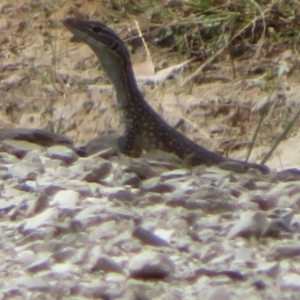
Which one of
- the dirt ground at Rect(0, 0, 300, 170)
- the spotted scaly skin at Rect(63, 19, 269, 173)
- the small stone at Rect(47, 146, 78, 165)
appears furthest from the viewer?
the dirt ground at Rect(0, 0, 300, 170)

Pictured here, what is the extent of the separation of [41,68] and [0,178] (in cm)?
396

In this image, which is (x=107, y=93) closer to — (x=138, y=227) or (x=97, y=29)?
(x=97, y=29)

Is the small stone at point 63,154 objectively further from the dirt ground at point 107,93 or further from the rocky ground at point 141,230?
the dirt ground at point 107,93

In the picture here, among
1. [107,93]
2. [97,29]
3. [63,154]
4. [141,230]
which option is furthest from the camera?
[107,93]

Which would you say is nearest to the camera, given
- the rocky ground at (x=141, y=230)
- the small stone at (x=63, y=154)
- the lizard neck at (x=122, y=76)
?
the rocky ground at (x=141, y=230)

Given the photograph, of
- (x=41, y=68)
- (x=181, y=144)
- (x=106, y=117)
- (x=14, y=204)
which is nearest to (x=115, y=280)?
(x=14, y=204)

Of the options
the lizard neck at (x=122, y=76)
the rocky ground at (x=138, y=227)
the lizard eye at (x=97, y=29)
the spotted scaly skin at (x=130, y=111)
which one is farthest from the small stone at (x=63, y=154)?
the lizard neck at (x=122, y=76)

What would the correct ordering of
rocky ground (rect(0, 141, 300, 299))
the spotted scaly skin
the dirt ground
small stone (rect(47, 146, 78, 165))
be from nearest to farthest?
rocky ground (rect(0, 141, 300, 299)) < small stone (rect(47, 146, 78, 165)) < the spotted scaly skin < the dirt ground

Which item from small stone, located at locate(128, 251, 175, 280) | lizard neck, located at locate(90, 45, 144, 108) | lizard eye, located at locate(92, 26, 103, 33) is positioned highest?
lizard eye, located at locate(92, 26, 103, 33)

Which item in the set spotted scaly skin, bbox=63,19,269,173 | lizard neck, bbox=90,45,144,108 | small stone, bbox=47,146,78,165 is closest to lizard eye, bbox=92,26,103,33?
spotted scaly skin, bbox=63,19,269,173

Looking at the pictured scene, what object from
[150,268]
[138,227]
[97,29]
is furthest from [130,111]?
[150,268]

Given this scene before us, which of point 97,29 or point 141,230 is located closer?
point 141,230

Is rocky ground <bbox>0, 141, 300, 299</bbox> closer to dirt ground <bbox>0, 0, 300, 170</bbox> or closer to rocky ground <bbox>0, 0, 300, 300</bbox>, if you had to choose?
rocky ground <bbox>0, 0, 300, 300</bbox>

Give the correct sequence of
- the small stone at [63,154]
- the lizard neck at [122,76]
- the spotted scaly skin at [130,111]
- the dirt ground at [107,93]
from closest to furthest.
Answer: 1. the small stone at [63,154]
2. the spotted scaly skin at [130,111]
3. the lizard neck at [122,76]
4. the dirt ground at [107,93]
